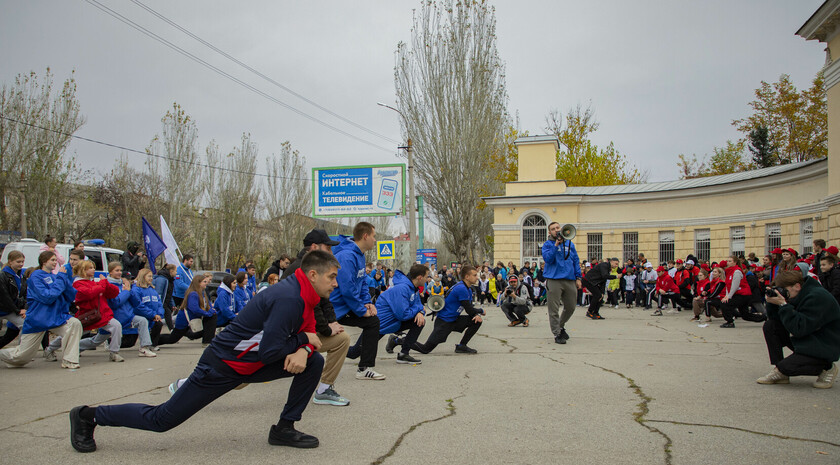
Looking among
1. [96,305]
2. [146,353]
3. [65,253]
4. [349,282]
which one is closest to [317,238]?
[349,282]

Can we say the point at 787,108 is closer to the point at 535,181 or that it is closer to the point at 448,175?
the point at 535,181

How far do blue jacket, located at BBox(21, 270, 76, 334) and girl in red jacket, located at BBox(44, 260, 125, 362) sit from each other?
543mm

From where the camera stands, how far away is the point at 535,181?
28859 millimetres

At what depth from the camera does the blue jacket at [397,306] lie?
25.4 ft

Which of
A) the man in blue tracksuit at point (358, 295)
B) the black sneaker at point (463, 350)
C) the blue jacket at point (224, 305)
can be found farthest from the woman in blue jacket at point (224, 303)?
the man in blue tracksuit at point (358, 295)

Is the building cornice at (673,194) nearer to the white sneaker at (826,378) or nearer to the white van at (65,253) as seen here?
the white sneaker at (826,378)

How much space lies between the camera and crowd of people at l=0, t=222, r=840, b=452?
152 inches

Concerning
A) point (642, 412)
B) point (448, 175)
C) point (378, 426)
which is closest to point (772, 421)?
point (642, 412)

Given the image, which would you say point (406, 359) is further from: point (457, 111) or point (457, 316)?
point (457, 111)

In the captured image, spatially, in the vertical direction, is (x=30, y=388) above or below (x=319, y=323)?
below

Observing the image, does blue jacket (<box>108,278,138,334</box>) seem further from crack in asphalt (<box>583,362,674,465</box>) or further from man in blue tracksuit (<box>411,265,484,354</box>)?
crack in asphalt (<box>583,362,674,465</box>)

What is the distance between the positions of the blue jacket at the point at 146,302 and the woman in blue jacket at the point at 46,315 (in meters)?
1.26

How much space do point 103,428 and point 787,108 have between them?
38.3 m

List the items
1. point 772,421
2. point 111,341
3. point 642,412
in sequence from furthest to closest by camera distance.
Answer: point 111,341, point 642,412, point 772,421
